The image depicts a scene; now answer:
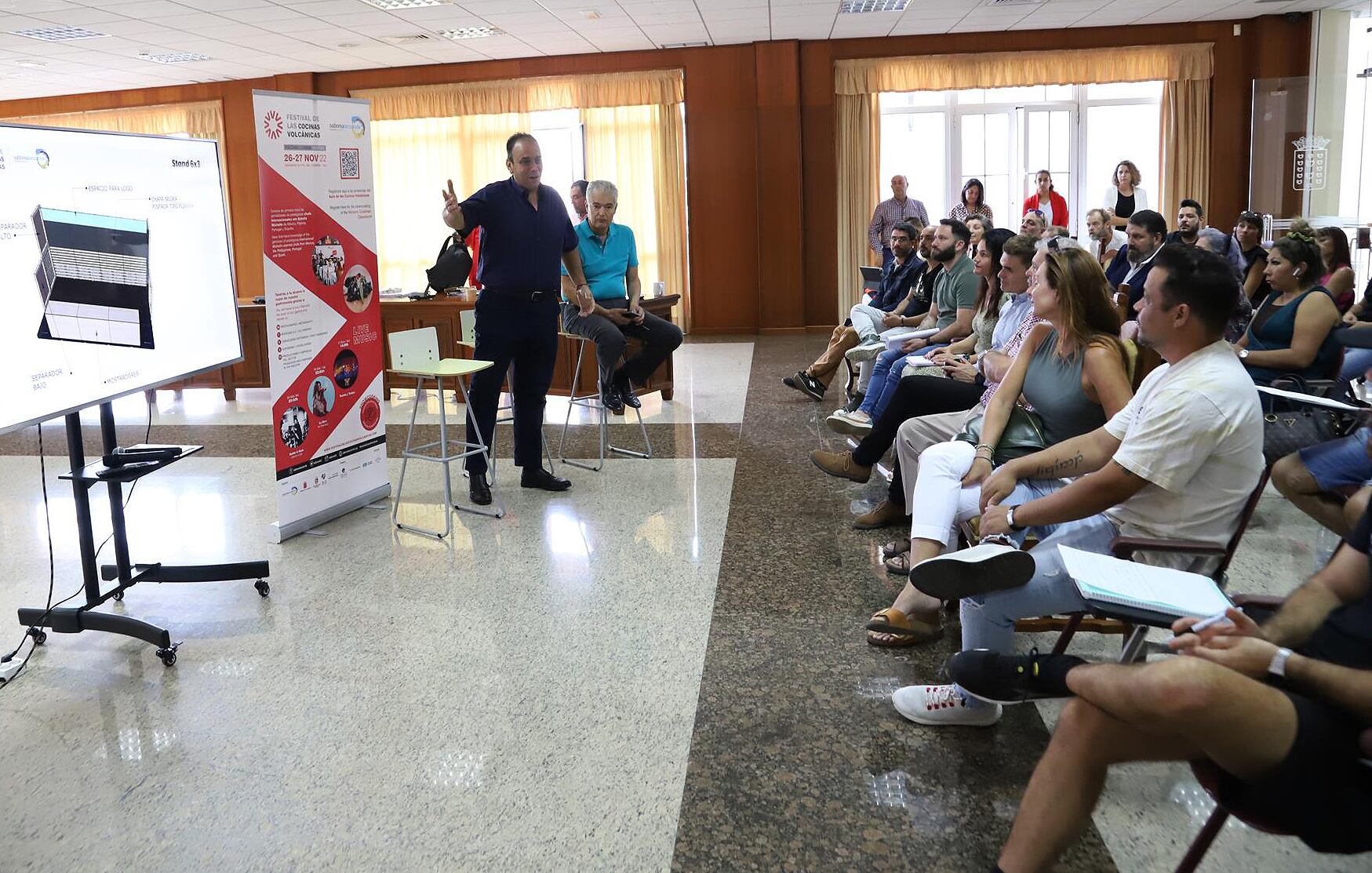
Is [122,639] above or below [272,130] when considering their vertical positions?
below

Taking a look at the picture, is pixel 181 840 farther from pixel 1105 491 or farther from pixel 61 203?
pixel 1105 491

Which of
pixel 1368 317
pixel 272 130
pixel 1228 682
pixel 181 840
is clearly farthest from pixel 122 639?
pixel 1368 317

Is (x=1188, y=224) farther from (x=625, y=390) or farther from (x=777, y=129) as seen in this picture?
(x=777, y=129)

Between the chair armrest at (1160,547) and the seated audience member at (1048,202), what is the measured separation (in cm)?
835

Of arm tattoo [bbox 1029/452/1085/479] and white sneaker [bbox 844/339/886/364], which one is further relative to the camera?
white sneaker [bbox 844/339/886/364]

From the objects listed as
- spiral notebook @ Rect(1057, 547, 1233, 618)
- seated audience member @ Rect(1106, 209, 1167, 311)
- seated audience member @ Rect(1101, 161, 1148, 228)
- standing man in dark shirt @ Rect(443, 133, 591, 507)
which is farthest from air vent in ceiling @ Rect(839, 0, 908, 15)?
spiral notebook @ Rect(1057, 547, 1233, 618)

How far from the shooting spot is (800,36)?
1062 centimetres

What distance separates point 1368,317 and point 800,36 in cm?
700

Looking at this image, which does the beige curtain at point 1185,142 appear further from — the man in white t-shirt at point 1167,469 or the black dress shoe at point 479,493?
the man in white t-shirt at point 1167,469

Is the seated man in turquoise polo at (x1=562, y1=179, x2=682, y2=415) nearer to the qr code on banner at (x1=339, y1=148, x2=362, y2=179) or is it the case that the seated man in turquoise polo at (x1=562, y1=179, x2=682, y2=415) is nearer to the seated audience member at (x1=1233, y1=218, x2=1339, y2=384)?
the qr code on banner at (x1=339, y1=148, x2=362, y2=179)

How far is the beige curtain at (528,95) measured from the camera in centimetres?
1124

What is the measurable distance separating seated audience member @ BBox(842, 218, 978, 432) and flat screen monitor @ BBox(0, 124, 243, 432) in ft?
9.49

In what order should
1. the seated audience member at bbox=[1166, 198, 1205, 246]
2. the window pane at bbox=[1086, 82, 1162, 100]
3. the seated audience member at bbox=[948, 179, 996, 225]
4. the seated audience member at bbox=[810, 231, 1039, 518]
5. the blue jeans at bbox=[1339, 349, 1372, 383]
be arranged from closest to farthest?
the seated audience member at bbox=[810, 231, 1039, 518], the blue jeans at bbox=[1339, 349, 1372, 383], the seated audience member at bbox=[1166, 198, 1205, 246], the seated audience member at bbox=[948, 179, 996, 225], the window pane at bbox=[1086, 82, 1162, 100]

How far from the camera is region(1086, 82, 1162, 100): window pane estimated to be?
10.8 metres
